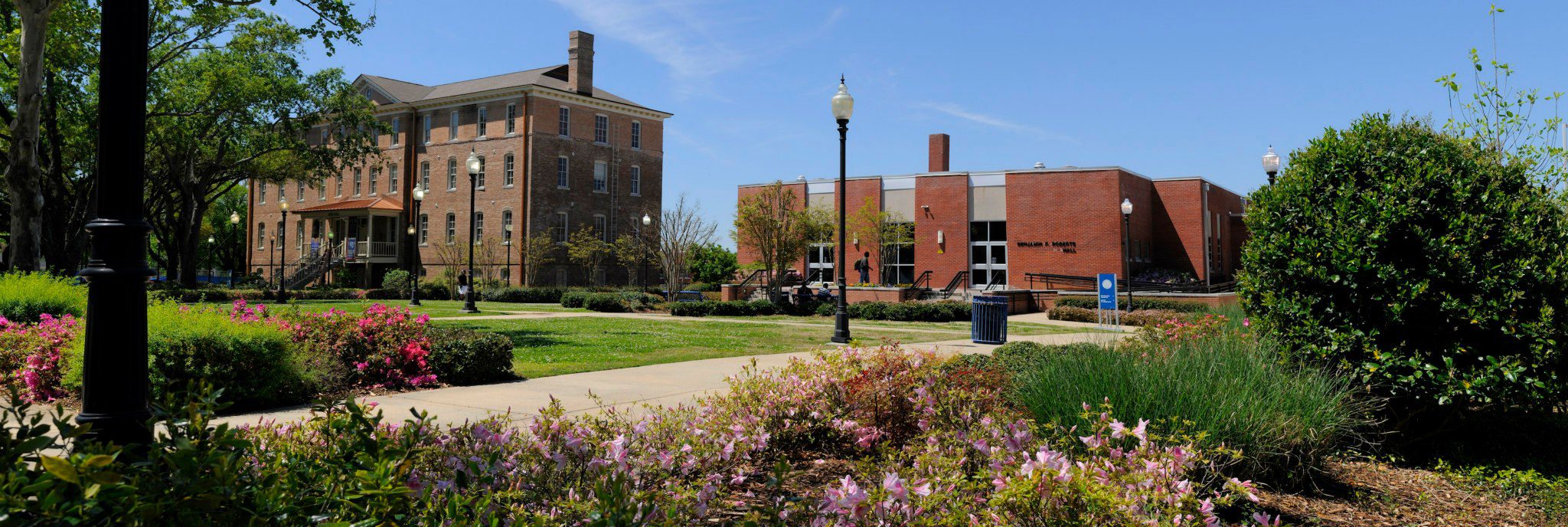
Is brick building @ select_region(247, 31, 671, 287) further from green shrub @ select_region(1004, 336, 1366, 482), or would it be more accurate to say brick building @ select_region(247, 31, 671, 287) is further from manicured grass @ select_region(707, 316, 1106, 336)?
green shrub @ select_region(1004, 336, 1366, 482)

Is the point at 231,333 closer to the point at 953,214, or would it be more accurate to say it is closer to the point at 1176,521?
the point at 1176,521

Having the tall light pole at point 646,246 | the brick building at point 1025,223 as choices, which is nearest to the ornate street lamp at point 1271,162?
the brick building at point 1025,223

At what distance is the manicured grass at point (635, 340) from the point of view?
39.4 feet

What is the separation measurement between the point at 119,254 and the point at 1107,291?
19.9 metres

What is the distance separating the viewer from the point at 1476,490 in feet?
18.1

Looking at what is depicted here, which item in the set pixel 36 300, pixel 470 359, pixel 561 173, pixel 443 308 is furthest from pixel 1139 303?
pixel 561 173

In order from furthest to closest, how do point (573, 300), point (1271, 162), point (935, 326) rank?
point (573, 300), point (935, 326), point (1271, 162)

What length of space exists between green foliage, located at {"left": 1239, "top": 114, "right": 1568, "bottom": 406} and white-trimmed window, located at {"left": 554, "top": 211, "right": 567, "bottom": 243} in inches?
1721

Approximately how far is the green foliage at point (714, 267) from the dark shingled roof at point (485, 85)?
403 inches

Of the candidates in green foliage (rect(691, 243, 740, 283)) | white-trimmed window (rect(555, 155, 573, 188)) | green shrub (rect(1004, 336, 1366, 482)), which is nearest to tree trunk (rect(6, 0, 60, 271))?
green shrub (rect(1004, 336, 1366, 482))

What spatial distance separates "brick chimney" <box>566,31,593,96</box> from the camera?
48094mm

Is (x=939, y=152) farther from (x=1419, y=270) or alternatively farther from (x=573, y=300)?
(x=1419, y=270)

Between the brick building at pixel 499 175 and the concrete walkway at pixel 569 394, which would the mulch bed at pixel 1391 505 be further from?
the brick building at pixel 499 175

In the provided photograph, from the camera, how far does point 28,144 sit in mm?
16375
